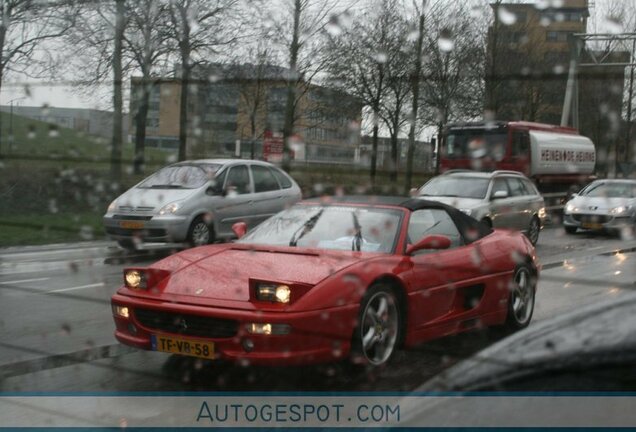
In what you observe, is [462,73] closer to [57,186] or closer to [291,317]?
[291,317]

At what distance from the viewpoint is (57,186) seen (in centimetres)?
595

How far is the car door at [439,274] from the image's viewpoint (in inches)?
134

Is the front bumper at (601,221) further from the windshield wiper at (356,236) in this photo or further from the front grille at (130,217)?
the front grille at (130,217)

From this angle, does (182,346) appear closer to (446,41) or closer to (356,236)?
(356,236)

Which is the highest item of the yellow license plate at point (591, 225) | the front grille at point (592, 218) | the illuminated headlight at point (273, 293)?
the front grille at point (592, 218)

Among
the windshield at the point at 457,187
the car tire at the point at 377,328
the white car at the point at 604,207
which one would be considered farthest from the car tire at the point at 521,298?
the white car at the point at 604,207

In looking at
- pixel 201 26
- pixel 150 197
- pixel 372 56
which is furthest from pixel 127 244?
pixel 372 56

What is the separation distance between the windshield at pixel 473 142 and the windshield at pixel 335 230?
0.78 metres

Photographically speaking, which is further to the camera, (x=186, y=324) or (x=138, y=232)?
(x=138, y=232)

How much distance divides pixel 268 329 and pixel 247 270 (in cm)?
35

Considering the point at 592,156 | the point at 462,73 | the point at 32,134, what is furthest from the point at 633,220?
the point at 32,134

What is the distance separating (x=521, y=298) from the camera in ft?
13.4

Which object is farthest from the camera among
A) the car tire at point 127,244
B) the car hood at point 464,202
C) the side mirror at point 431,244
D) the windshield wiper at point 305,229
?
the car tire at point 127,244

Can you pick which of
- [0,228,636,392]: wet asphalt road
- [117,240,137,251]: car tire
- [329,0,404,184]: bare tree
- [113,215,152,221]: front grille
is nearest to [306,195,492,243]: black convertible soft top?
[0,228,636,392]: wet asphalt road
